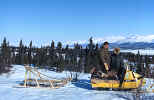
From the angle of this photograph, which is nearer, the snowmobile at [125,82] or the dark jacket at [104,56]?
the snowmobile at [125,82]

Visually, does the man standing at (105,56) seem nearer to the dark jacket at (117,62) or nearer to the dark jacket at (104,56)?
the dark jacket at (104,56)

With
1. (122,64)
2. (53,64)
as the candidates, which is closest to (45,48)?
(53,64)

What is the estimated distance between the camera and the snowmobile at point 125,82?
9.46m

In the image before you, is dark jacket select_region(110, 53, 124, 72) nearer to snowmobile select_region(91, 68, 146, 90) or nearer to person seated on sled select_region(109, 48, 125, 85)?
person seated on sled select_region(109, 48, 125, 85)

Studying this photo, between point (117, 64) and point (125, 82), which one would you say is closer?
point (125, 82)

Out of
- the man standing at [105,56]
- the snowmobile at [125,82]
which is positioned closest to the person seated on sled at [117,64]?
the man standing at [105,56]

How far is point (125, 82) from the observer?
374 inches

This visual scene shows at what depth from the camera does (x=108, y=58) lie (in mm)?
10016

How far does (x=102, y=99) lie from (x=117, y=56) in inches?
117

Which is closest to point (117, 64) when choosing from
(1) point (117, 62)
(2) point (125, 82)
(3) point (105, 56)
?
(1) point (117, 62)

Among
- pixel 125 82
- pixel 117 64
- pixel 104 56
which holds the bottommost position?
pixel 125 82

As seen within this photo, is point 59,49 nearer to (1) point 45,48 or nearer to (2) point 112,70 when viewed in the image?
(1) point 45,48

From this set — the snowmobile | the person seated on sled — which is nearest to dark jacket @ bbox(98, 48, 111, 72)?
the person seated on sled

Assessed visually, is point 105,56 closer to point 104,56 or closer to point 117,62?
point 104,56
